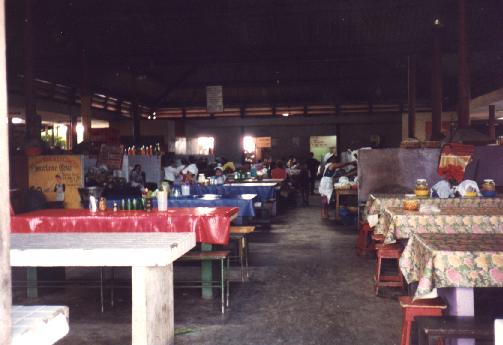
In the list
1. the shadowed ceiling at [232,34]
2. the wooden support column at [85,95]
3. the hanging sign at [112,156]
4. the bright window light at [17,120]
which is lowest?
the hanging sign at [112,156]

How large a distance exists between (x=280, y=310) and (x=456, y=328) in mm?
2433

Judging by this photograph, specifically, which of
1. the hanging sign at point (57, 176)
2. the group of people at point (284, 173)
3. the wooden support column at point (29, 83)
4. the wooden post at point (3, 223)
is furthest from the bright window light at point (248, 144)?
the wooden post at point (3, 223)

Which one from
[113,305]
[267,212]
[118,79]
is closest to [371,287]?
[113,305]

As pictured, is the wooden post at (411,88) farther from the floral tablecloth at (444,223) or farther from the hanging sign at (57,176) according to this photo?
the floral tablecloth at (444,223)

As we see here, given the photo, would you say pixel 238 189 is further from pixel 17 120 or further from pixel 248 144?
pixel 248 144

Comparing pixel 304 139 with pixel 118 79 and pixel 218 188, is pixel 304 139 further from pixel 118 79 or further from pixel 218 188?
pixel 218 188

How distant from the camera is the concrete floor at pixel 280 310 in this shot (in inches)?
185

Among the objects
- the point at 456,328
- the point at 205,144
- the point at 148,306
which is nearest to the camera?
the point at 456,328

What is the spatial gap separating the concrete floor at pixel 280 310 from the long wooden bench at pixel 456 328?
113 centimetres

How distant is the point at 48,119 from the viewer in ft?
48.8

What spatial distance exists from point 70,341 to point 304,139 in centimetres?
1822

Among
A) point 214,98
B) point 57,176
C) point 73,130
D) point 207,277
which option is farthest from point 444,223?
point 73,130

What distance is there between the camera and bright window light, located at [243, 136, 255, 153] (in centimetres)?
2245

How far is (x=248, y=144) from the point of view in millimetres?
22547
